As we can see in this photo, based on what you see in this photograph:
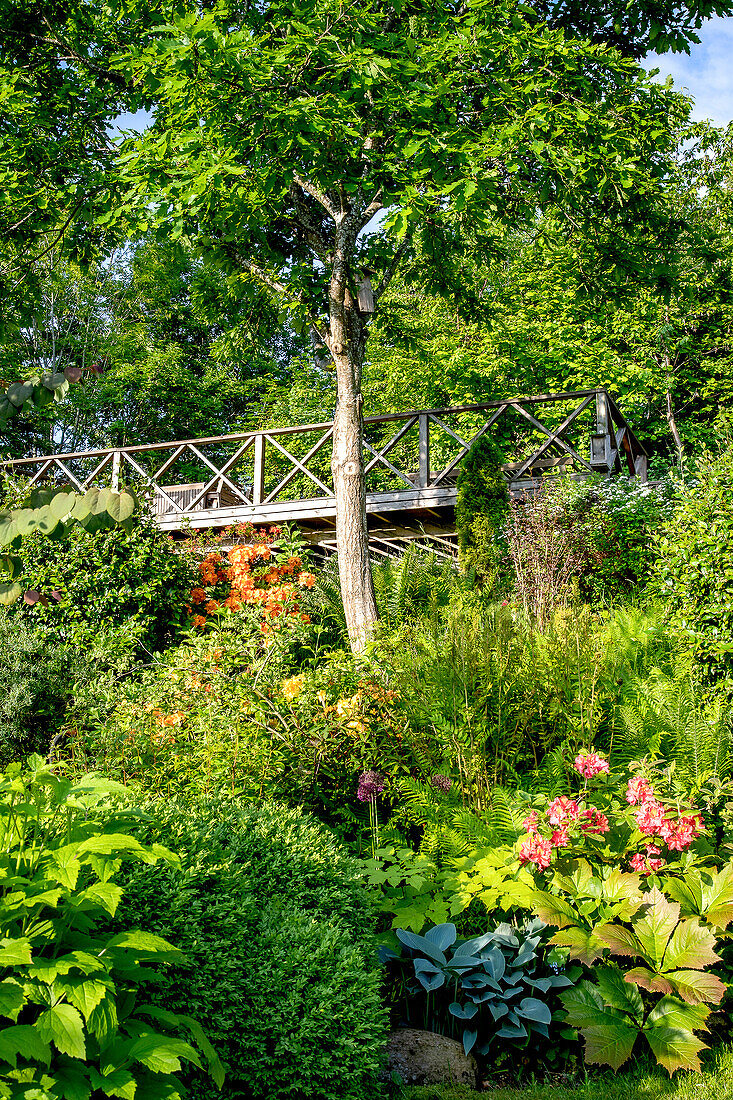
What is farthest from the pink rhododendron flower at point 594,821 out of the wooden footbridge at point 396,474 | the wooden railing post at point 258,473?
the wooden railing post at point 258,473

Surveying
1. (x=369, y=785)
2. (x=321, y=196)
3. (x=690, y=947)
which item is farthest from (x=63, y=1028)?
(x=321, y=196)

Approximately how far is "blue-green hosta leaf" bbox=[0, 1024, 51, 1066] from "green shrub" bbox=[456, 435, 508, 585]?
775 centimetres

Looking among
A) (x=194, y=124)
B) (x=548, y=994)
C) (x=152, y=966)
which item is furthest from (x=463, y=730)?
(x=194, y=124)

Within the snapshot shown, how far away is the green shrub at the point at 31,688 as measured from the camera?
617 cm

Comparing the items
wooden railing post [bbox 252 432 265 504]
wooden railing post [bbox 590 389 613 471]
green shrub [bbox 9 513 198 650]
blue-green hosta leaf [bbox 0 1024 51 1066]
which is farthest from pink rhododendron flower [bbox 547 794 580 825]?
wooden railing post [bbox 252 432 265 504]

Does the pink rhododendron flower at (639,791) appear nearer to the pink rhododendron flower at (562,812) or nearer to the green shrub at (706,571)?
the pink rhododendron flower at (562,812)

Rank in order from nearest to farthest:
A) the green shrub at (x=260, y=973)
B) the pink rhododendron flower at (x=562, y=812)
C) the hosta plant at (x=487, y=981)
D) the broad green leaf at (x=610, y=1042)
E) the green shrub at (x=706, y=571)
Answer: the green shrub at (x=260, y=973) < the broad green leaf at (x=610, y=1042) < the hosta plant at (x=487, y=981) < the pink rhododendron flower at (x=562, y=812) < the green shrub at (x=706, y=571)

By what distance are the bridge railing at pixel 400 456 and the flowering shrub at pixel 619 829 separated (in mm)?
4412

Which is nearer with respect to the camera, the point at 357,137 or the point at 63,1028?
the point at 63,1028

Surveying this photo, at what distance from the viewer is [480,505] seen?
966cm

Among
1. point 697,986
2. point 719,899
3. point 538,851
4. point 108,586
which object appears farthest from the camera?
point 108,586

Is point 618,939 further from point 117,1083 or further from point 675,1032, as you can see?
point 117,1083

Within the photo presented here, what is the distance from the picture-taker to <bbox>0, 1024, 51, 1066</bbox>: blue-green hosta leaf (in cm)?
158

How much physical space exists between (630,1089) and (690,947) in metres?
0.54
